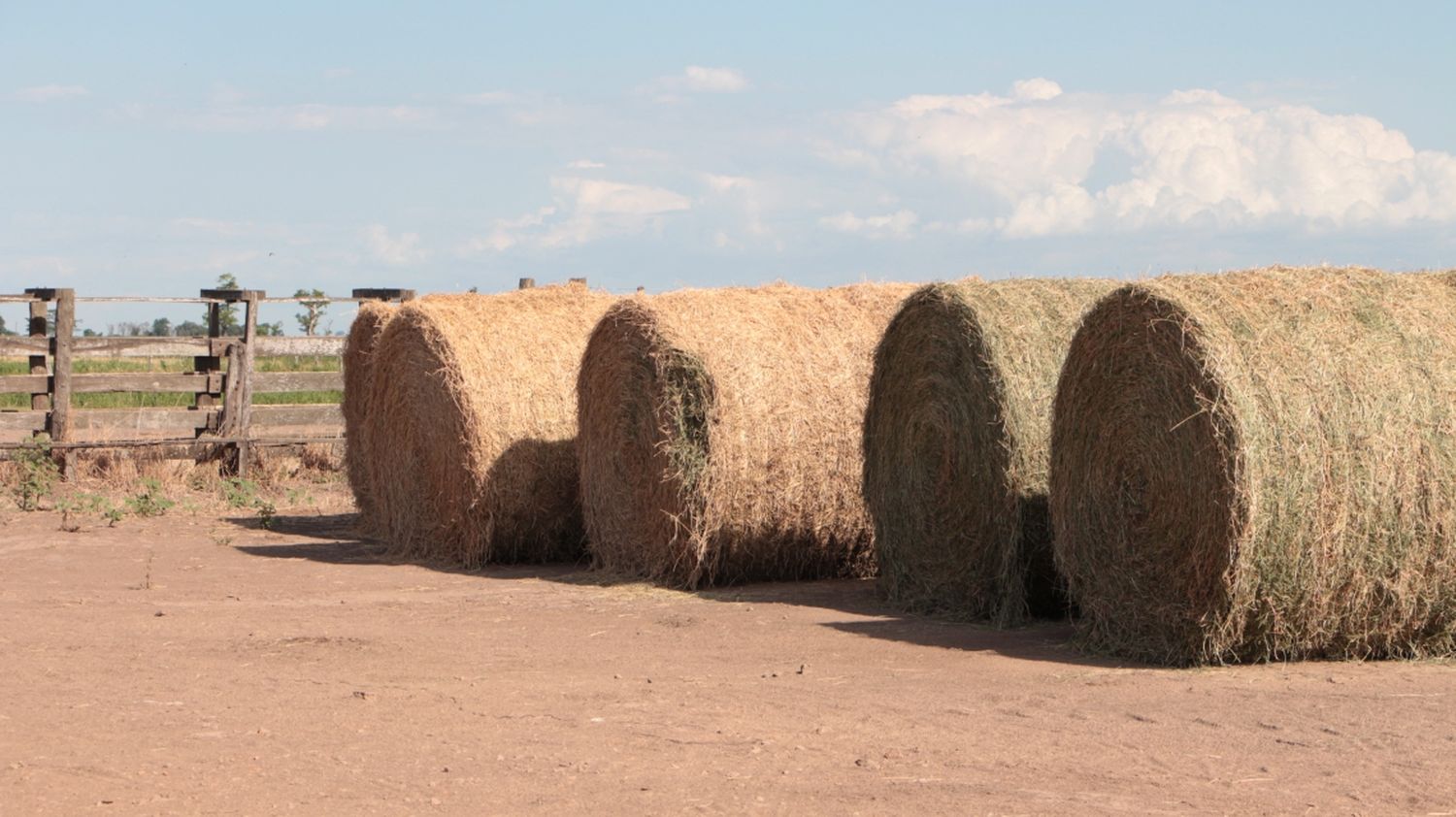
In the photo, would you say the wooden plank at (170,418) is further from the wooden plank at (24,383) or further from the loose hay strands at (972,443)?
the loose hay strands at (972,443)

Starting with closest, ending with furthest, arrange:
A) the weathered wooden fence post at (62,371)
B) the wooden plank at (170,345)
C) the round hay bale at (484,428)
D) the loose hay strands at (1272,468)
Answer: the loose hay strands at (1272,468) → the round hay bale at (484,428) → the weathered wooden fence post at (62,371) → the wooden plank at (170,345)

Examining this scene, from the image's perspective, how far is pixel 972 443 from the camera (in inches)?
382

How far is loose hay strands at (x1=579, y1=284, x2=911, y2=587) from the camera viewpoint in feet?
35.4

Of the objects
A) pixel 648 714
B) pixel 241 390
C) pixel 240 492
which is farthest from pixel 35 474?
pixel 648 714

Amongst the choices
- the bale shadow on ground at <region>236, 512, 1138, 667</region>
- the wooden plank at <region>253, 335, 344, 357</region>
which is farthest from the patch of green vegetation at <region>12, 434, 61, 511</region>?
the wooden plank at <region>253, 335, 344, 357</region>

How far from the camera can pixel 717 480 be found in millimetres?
A: 10703

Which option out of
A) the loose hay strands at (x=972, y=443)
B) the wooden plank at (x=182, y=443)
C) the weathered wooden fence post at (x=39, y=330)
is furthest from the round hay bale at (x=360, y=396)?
the loose hay strands at (x=972, y=443)

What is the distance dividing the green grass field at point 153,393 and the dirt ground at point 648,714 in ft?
37.5

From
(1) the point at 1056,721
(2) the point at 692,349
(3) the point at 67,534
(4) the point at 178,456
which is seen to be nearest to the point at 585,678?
(1) the point at 1056,721

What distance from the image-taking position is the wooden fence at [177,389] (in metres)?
17.1

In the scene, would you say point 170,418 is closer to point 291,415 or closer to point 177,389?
point 177,389

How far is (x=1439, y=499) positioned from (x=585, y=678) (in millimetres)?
4272

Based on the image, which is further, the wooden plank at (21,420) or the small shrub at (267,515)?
the wooden plank at (21,420)

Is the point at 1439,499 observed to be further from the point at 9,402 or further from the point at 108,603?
the point at 9,402
